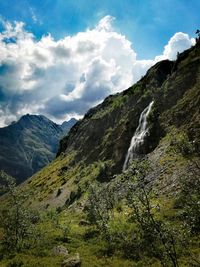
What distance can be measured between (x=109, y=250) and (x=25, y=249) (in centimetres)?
1105

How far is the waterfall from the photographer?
92188 mm

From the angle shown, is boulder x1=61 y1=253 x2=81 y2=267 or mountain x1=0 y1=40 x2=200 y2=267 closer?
mountain x1=0 y1=40 x2=200 y2=267

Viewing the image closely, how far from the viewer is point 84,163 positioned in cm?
13225

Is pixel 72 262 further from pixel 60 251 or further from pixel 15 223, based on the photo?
pixel 15 223

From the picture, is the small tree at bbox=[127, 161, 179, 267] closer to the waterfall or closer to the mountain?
the mountain

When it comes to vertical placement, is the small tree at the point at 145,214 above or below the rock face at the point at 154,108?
below

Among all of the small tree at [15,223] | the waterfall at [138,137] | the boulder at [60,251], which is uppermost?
the waterfall at [138,137]

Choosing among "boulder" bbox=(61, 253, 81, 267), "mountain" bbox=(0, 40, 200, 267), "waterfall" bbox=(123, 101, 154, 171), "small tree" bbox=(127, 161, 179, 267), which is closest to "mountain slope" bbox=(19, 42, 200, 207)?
"mountain" bbox=(0, 40, 200, 267)

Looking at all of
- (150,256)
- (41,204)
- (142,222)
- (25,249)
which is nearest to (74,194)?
(41,204)

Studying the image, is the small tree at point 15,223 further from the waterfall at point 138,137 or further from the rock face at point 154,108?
the rock face at point 154,108

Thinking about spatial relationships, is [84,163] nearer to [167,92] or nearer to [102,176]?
[102,176]

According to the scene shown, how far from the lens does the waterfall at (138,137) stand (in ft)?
302

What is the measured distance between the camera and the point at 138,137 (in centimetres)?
9538

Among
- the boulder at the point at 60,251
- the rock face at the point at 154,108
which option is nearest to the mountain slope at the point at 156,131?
the rock face at the point at 154,108
